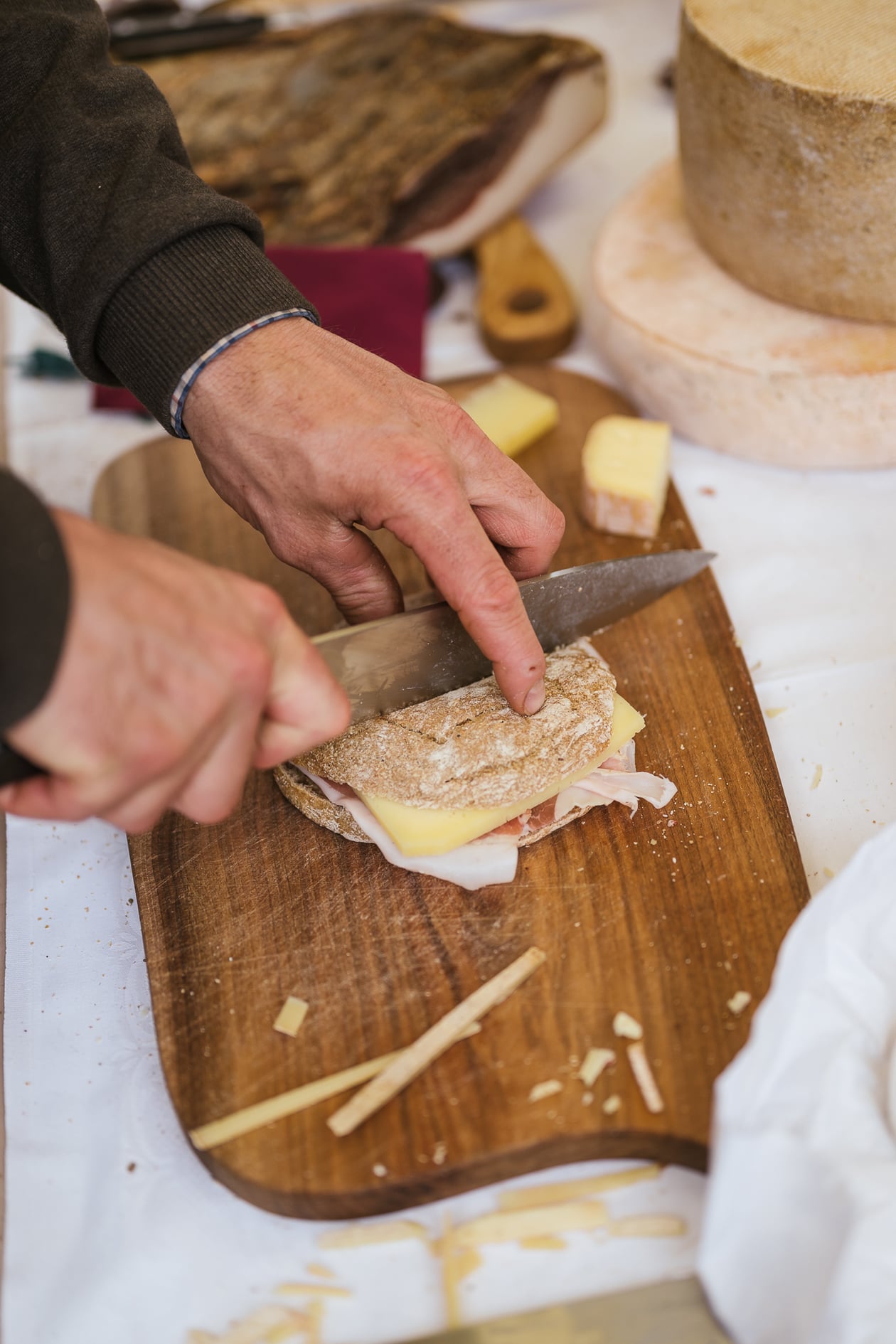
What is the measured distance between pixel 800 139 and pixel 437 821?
1.45m

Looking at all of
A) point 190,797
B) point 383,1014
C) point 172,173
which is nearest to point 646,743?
point 383,1014

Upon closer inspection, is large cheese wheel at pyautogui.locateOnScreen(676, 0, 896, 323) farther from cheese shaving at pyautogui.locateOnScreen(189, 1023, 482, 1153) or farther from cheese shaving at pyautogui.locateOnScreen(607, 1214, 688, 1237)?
cheese shaving at pyautogui.locateOnScreen(607, 1214, 688, 1237)

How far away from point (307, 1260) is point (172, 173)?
1.78 metres

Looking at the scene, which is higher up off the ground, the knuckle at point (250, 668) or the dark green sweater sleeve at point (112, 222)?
the dark green sweater sleeve at point (112, 222)

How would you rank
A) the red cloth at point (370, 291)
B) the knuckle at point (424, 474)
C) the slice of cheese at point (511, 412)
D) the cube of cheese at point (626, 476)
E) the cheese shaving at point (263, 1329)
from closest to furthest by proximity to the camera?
the cheese shaving at point (263, 1329) < the knuckle at point (424, 474) < the cube of cheese at point (626, 476) < the slice of cheese at point (511, 412) < the red cloth at point (370, 291)

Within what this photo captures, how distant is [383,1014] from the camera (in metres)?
1.61

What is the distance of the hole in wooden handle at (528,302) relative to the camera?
9.38 feet

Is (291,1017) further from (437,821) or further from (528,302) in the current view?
(528,302)

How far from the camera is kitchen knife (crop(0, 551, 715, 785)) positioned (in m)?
1.81

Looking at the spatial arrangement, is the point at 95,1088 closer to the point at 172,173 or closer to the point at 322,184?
the point at 172,173

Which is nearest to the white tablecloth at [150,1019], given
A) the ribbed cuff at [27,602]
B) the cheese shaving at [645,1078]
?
the cheese shaving at [645,1078]

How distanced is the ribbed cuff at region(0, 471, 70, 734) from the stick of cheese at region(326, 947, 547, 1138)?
736 millimetres

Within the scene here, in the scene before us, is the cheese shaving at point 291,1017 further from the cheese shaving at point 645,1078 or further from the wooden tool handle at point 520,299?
the wooden tool handle at point 520,299

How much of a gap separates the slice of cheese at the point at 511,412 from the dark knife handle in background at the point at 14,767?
1.39 meters
